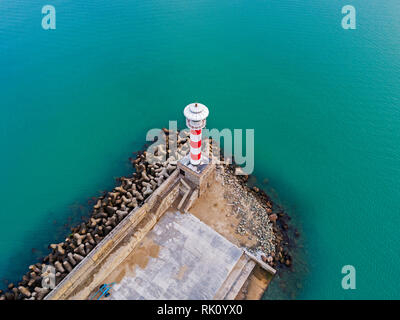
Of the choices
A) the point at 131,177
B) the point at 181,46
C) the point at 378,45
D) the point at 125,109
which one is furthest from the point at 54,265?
the point at 378,45

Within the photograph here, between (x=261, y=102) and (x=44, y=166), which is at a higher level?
(x=261, y=102)

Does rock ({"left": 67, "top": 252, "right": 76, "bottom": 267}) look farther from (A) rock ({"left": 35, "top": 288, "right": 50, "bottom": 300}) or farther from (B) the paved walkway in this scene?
(B) the paved walkway

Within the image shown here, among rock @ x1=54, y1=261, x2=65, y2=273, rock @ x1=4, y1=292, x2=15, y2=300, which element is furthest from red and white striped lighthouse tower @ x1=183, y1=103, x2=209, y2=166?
rock @ x1=4, y1=292, x2=15, y2=300

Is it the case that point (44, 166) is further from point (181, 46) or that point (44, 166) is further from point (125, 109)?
point (181, 46)

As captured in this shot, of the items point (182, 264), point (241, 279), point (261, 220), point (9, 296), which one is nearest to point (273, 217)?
point (261, 220)

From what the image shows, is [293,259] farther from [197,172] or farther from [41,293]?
[41,293]

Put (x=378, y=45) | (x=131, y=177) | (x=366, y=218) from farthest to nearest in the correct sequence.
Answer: (x=378, y=45) < (x=131, y=177) < (x=366, y=218)

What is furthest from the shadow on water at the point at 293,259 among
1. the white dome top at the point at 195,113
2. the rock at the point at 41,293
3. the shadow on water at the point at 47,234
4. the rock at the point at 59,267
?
the shadow on water at the point at 47,234

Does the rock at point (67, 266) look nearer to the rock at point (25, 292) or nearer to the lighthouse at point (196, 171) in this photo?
the rock at point (25, 292)
